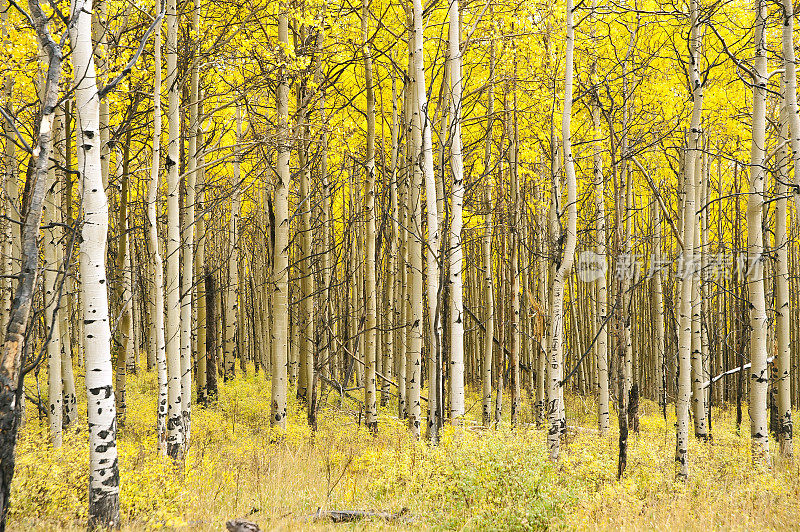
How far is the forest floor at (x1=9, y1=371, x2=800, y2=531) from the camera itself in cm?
467

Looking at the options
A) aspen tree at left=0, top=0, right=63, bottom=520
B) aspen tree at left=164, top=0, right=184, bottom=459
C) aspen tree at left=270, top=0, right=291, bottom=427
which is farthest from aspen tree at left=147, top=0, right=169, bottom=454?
aspen tree at left=0, top=0, right=63, bottom=520

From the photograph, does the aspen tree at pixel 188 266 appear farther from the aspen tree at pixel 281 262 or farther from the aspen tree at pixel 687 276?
the aspen tree at pixel 687 276

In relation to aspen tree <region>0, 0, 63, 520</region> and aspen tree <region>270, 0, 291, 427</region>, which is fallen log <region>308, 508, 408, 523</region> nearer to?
aspen tree <region>0, 0, 63, 520</region>

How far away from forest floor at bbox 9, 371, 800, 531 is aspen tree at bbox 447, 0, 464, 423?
0.53 meters

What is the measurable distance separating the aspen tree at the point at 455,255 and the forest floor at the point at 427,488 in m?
0.53

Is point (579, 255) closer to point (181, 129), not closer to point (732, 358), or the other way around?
point (732, 358)

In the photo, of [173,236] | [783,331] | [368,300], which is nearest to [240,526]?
[173,236]

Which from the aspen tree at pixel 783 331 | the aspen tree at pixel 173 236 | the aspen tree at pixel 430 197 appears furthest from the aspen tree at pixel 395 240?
the aspen tree at pixel 783 331

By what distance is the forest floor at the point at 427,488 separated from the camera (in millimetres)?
4668

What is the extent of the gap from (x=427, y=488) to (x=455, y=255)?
2.61 m

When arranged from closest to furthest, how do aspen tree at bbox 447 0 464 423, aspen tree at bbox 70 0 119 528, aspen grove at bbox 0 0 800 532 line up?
aspen tree at bbox 70 0 119 528 < aspen grove at bbox 0 0 800 532 < aspen tree at bbox 447 0 464 423

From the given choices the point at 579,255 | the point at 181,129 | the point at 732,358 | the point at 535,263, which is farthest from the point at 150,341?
the point at 732,358

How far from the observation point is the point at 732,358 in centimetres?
1728

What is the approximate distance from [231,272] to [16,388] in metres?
10.4
